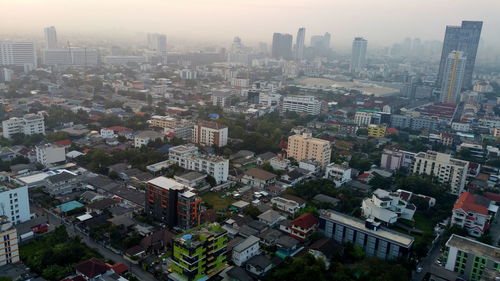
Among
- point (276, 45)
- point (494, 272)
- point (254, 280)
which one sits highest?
point (276, 45)

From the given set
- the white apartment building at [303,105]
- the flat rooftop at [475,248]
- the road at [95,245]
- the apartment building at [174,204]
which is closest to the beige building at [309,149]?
the flat rooftop at [475,248]

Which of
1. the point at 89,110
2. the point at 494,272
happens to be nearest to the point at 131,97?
the point at 89,110

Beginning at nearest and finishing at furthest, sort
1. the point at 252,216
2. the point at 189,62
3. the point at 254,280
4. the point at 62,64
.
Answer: the point at 254,280 → the point at 252,216 → the point at 62,64 → the point at 189,62

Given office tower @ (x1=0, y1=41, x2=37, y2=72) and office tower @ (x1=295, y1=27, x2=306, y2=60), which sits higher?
office tower @ (x1=295, y1=27, x2=306, y2=60)

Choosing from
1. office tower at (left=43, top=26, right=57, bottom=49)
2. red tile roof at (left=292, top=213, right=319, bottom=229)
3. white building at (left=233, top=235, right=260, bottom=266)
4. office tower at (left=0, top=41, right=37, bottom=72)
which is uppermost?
office tower at (left=43, top=26, right=57, bottom=49)

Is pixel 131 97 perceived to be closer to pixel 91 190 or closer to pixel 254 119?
pixel 254 119

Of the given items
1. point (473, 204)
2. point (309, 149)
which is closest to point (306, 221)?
point (473, 204)

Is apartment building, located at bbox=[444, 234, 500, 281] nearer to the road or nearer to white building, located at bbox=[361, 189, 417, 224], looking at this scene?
white building, located at bbox=[361, 189, 417, 224]

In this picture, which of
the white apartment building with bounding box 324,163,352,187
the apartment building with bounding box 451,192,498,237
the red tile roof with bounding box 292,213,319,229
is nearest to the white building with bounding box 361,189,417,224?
the apartment building with bounding box 451,192,498,237
